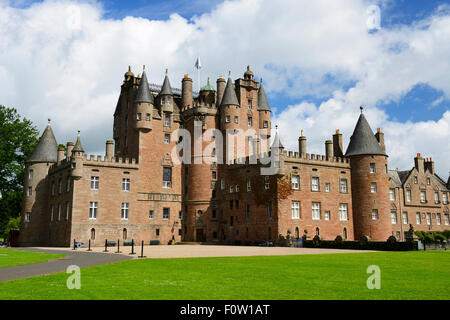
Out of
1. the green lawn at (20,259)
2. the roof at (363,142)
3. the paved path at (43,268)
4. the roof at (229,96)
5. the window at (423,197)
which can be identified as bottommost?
the paved path at (43,268)

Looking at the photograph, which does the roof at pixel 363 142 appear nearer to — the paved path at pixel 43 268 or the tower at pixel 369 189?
the tower at pixel 369 189

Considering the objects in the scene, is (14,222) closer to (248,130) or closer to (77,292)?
(248,130)

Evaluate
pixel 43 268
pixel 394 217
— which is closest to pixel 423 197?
pixel 394 217

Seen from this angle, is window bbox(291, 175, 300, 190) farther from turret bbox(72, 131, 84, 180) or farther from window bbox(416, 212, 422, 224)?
window bbox(416, 212, 422, 224)

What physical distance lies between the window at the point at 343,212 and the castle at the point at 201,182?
5.2 inches

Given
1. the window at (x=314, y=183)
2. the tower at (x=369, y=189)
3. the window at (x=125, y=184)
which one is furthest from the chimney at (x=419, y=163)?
the window at (x=125, y=184)

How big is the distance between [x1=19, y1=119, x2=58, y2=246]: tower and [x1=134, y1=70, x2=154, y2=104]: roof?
1479 cm

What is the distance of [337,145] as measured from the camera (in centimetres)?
6028

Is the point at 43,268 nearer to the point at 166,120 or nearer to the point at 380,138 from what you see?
the point at 166,120

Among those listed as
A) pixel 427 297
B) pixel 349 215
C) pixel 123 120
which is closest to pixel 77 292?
pixel 427 297

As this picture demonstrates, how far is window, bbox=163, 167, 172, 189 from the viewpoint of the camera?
5897cm

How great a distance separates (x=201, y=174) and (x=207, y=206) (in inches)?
173

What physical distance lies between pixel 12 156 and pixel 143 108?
20156mm

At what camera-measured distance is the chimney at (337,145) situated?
59.8m
